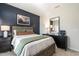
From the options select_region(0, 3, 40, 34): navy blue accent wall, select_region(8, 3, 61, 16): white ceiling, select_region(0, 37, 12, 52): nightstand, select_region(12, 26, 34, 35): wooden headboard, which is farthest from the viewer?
select_region(12, 26, 34, 35): wooden headboard

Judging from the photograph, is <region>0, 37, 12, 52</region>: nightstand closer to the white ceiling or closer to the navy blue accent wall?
the navy blue accent wall

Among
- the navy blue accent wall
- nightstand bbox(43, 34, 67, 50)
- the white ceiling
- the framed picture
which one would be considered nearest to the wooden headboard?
the framed picture

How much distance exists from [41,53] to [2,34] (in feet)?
4.23

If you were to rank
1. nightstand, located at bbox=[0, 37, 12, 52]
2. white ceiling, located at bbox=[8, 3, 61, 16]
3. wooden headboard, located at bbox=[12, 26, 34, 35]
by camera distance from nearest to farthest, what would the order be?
1. white ceiling, located at bbox=[8, 3, 61, 16]
2. nightstand, located at bbox=[0, 37, 12, 52]
3. wooden headboard, located at bbox=[12, 26, 34, 35]

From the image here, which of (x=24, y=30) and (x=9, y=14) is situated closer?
(x=9, y=14)

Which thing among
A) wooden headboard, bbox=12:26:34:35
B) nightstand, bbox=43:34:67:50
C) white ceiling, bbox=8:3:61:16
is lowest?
nightstand, bbox=43:34:67:50

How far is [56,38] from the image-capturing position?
9.71 feet

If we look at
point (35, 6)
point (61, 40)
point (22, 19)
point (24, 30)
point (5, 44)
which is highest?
point (35, 6)

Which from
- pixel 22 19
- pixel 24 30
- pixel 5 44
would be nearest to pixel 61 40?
pixel 24 30

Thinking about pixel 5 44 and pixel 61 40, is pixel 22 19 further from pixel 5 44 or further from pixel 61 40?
pixel 61 40

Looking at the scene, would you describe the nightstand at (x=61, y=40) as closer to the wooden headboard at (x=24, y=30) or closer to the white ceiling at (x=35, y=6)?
the wooden headboard at (x=24, y=30)

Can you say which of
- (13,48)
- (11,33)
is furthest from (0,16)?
(13,48)

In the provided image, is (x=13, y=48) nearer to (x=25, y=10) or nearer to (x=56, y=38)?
(x=25, y=10)

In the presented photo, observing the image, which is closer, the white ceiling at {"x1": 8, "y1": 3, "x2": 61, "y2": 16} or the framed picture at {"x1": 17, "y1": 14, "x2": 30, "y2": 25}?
the white ceiling at {"x1": 8, "y1": 3, "x2": 61, "y2": 16}
